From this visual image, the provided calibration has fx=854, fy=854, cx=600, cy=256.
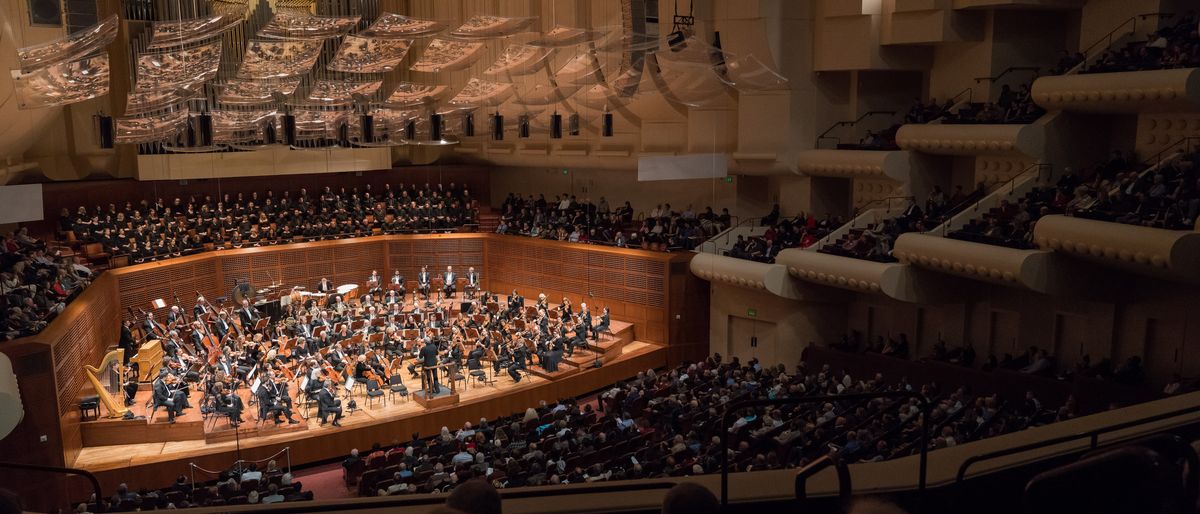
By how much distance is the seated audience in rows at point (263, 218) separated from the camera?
16.8 m

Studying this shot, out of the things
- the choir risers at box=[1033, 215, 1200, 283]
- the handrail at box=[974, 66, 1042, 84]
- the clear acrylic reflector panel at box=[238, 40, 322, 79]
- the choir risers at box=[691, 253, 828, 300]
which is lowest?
the choir risers at box=[691, 253, 828, 300]

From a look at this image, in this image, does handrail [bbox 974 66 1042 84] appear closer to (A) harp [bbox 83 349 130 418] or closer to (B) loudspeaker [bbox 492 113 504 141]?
(B) loudspeaker [bbox 492 113 504 141]

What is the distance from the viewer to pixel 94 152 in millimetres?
17922

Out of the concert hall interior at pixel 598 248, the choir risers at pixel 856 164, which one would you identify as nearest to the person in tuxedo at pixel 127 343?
the concert hall interior at pixel 598 248

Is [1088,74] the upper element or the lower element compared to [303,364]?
upper

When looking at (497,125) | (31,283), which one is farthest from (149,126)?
(497,125)

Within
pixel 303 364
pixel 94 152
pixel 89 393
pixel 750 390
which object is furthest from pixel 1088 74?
pixel 94 152

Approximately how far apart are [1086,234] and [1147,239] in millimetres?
875

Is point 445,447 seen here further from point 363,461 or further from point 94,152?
point 94,152

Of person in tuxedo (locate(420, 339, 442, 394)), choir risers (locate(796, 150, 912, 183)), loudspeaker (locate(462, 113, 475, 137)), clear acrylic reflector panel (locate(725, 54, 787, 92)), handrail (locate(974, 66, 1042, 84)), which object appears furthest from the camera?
loudspeaker (locate(462, 113, 475, 137))

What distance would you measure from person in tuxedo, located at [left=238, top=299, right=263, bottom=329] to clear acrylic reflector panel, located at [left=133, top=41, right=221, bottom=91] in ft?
16.2

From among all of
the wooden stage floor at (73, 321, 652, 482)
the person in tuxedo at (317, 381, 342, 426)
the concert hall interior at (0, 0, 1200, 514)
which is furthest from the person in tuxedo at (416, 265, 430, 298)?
the person in tuxedo at (317, 381, 342, 426)

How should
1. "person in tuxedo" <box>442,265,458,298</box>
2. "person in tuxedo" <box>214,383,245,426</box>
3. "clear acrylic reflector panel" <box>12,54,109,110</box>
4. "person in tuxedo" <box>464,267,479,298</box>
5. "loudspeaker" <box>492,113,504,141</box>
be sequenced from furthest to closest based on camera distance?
1. "person in tuxedo" <box>442,265,458,298</box>
2. "person in tuxedo" <box>464,267,479,298</box>
3. "loudspeaker" <box>492,113,504,141</box>
4. "person in tuxedo" <box>214,383,245,426</box>
5. "clear acrylic reflector panel" <box>12,54,109,110</box>

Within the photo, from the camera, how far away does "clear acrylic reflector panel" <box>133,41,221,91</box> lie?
11547 millimetres
